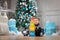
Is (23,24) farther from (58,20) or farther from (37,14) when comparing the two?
(58,20)

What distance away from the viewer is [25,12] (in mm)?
4082

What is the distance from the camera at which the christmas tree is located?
4.02m

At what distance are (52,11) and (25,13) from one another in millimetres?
698

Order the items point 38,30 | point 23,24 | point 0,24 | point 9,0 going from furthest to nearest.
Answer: point 9,0, point 23,24, point 38,30, point 0,24

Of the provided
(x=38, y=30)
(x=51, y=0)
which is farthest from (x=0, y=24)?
(x=51, y=0)

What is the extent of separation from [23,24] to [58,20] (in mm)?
903

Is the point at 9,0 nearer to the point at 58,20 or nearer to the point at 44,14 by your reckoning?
the point at 44,14

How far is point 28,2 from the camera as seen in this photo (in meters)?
4.15

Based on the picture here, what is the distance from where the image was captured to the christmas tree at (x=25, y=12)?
4023mm

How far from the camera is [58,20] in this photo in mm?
4086

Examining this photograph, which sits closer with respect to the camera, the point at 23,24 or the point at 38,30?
the point at 38,30

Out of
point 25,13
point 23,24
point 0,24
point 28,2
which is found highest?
point 0,24

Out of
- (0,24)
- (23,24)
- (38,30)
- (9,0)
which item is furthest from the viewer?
(9,0)

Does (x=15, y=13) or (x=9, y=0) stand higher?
(x=9, y=0)
